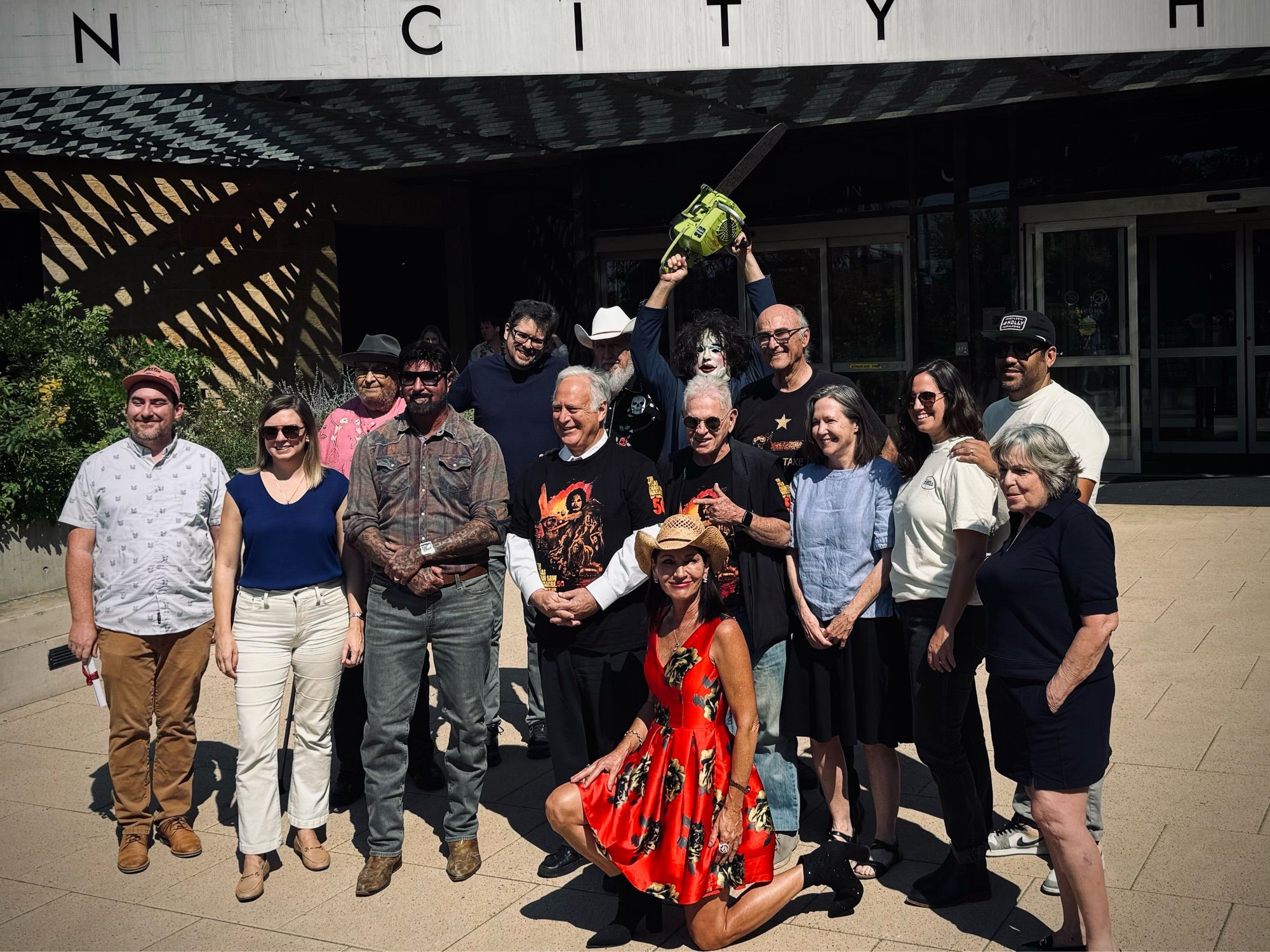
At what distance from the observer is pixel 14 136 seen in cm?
1052

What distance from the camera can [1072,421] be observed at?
4309 millimetres

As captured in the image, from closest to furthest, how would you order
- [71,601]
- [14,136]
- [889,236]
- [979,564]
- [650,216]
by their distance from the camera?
[979,564] → [71,601] → [14,136] → [889,236] → [650,216]

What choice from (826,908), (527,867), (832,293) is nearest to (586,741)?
(527,867)

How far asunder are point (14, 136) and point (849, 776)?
31.3ft

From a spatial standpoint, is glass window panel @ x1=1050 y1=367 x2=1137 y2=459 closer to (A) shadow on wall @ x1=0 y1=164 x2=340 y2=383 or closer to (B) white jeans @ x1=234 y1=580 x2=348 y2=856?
(A) shadow on wall @ x1=0 y1=164 x2=340 y2=383

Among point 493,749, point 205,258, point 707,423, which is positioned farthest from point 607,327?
point 205,258

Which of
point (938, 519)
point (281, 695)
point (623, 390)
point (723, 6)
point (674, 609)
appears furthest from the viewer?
point (723, 6)

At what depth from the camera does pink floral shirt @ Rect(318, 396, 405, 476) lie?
559 centimetres

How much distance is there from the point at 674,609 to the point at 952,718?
105 centimetres

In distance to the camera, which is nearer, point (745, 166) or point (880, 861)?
point (880, 861)

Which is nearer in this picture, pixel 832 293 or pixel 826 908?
pixel 826 908

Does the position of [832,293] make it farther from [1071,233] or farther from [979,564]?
[979,564]

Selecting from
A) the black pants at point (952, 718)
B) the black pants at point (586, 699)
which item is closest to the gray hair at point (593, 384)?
the black pants at point (586, 699)

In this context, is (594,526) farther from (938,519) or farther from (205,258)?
(205,258)
